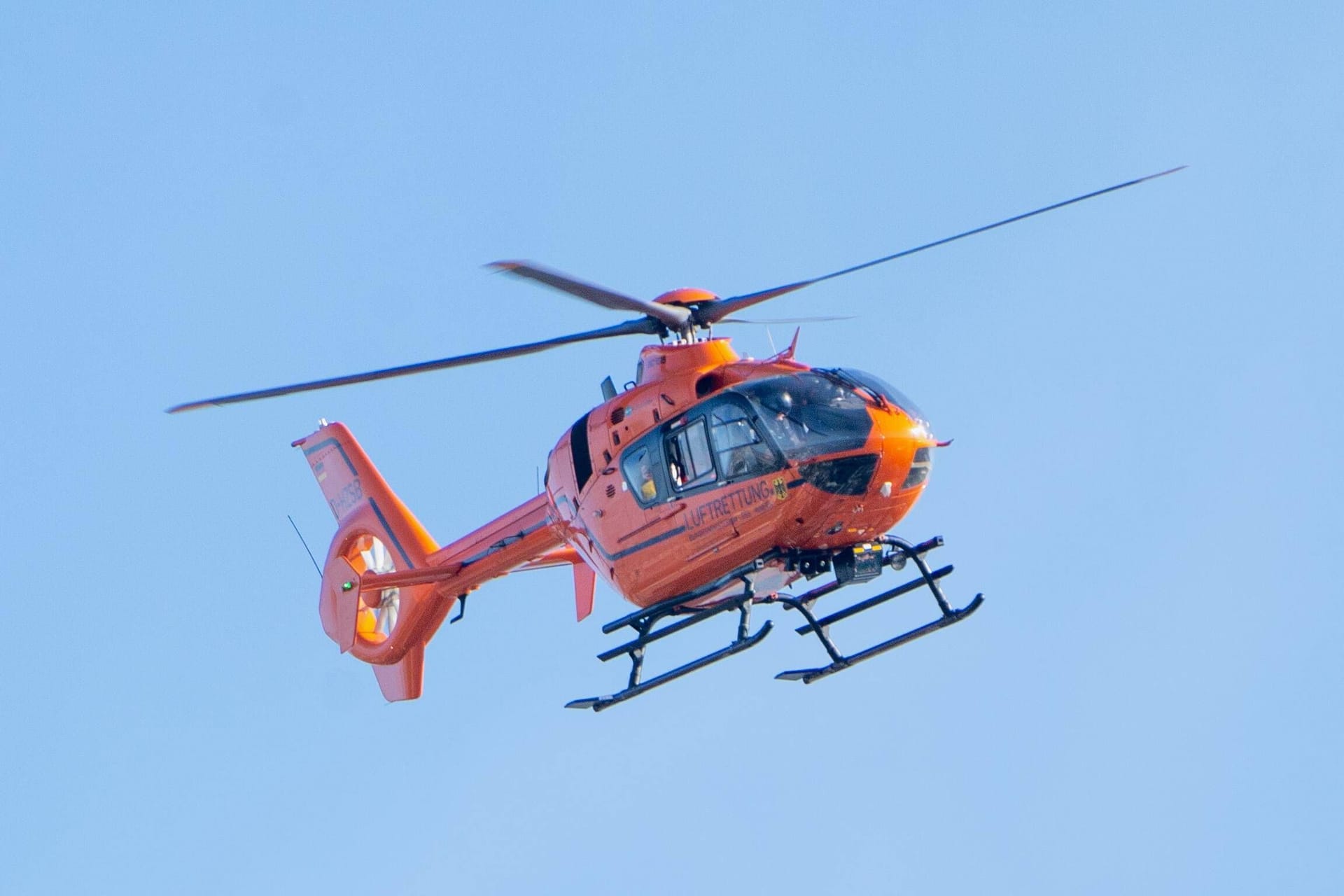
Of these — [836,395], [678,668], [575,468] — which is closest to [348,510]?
[575,468]

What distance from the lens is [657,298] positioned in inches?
622

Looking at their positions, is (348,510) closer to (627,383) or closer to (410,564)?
(410,564)

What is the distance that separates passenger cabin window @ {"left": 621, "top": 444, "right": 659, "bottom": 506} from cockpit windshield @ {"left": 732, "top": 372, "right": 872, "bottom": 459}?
1.15m

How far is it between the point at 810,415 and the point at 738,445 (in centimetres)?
62

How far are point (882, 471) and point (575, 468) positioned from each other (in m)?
3.02

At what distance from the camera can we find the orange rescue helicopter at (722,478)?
1452 centimetres

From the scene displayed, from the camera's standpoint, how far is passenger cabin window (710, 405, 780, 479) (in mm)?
14578

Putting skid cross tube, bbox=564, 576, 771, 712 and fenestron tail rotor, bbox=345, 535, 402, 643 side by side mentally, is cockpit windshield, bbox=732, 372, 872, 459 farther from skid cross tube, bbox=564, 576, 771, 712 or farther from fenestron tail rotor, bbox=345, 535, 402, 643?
fenestron tail rotor, bbox=345, 535, 402, 643

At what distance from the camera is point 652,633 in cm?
1579

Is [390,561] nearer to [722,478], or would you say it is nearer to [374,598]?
[374,598]

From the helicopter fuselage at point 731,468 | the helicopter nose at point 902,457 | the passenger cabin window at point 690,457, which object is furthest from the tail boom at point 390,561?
the helicopter nose at point 902,457

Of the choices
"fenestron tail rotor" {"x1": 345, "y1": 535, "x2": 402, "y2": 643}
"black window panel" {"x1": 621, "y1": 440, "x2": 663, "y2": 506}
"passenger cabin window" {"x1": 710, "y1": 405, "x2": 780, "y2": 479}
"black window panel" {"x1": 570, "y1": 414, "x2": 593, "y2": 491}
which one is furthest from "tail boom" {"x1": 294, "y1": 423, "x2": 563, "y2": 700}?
"passenger cabin window" {"x1": 710, "y1": 405, "x2": 780, "y2": 479}

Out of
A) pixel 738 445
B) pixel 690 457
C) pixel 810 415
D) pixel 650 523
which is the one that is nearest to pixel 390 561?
pixel 650 523

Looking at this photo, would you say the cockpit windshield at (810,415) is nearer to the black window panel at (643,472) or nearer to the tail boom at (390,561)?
the black window panel at (643,472)
